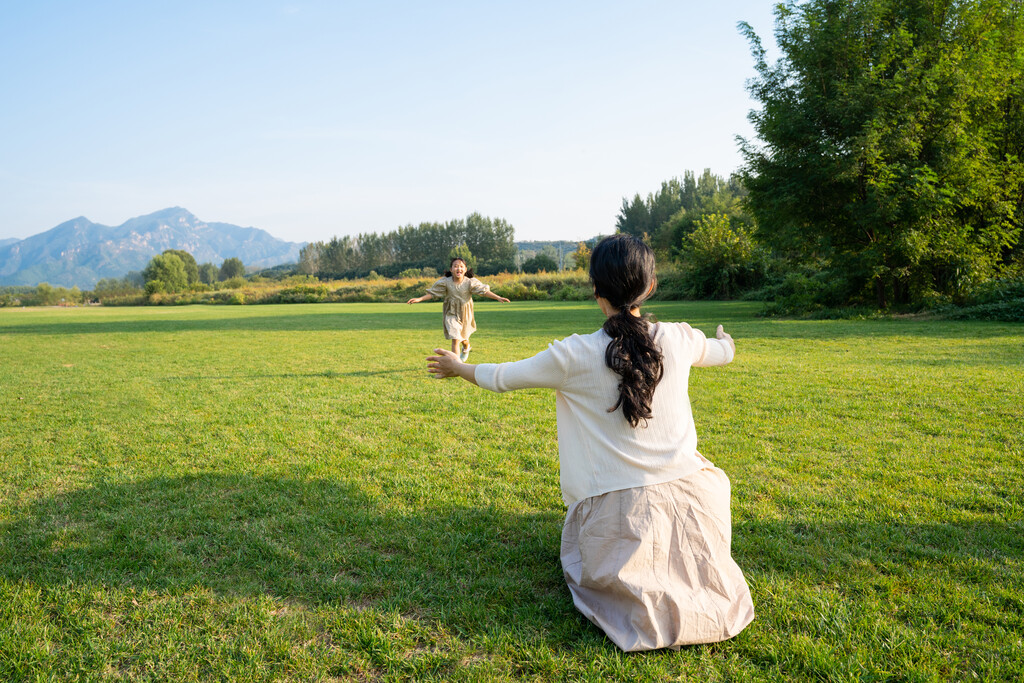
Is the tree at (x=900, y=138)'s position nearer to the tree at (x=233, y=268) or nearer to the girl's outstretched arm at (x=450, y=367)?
the girl's outstretched arm at (x=450, y=367)

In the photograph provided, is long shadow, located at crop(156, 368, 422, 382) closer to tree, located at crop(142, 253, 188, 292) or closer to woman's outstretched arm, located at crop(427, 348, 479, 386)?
woman's outstretched arm, located at crop(427, 348, 479, 386)

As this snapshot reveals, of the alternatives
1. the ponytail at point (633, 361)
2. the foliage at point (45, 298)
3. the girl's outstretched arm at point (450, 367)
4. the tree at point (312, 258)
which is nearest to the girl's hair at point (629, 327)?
the ponytail at point (633, 361)

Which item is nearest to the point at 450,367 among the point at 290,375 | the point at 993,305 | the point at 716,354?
the point at 716,354

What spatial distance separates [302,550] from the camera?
134 inches

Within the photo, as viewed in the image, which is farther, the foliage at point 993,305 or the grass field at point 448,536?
the foliage at point 993,305

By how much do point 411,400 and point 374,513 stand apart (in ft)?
12.4

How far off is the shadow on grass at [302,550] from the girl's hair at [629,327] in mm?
1100

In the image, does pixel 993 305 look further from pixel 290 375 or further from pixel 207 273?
pixel 207 273

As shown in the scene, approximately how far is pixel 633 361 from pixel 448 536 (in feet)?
6.02

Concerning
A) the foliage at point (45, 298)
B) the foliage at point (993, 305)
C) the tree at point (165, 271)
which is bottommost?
the foliage at point (993, 305)

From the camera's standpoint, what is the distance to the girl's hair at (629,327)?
2.45 m

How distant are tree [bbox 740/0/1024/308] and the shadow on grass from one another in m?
17.6

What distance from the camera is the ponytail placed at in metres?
2.44

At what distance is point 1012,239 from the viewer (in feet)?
57.0
